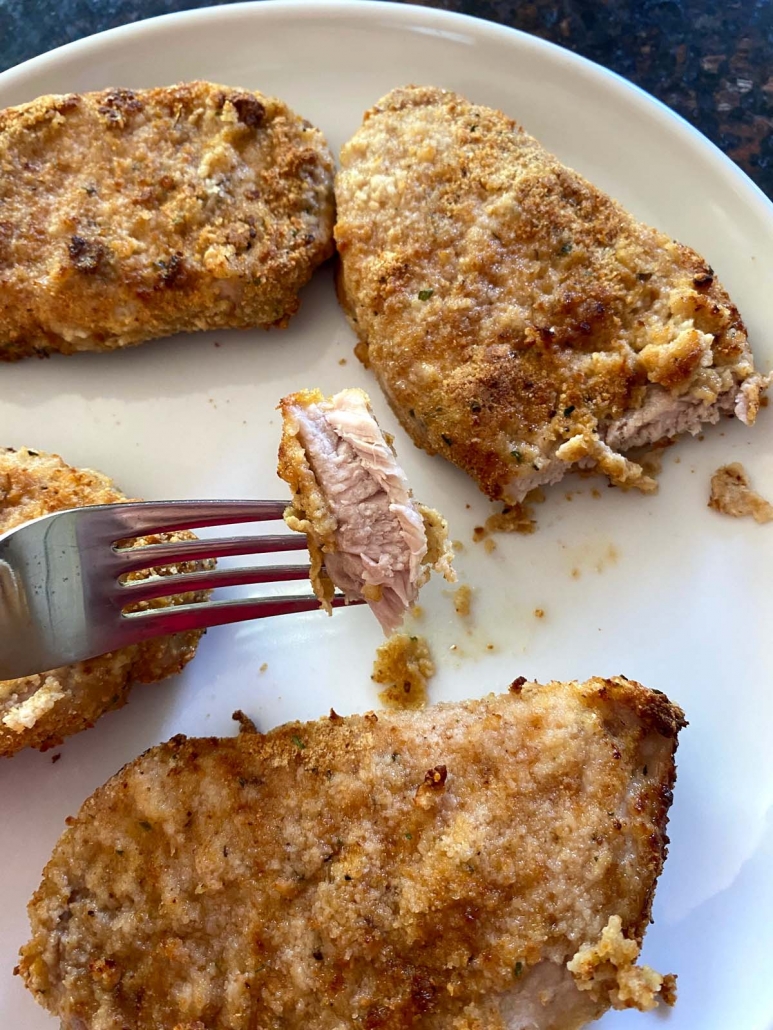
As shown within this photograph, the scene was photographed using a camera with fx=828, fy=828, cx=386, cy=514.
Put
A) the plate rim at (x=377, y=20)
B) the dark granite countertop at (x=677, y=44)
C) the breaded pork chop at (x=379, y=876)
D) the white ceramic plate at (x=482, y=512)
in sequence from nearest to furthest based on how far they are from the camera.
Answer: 1. the breaded pork chop at (x=379, y=876)
2. the white ceramic plate at (x=482, y=512)
3. the plate rim at (x=377, y=20)
4. the dark granite countertop at (x=677, y=44)

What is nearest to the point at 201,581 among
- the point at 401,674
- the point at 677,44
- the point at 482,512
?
the point at 401,674

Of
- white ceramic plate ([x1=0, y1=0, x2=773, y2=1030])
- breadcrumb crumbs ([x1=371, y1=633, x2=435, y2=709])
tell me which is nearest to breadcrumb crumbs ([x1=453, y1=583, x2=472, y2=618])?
white ceramic plate ([x1=0, y1=0, x2=773, y2=1030])

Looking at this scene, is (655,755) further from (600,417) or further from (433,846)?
(600,417)

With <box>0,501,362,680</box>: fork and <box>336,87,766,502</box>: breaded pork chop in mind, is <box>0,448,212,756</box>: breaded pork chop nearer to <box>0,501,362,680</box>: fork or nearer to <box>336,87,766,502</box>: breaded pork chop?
<box>0,501,362,680</box>: fork

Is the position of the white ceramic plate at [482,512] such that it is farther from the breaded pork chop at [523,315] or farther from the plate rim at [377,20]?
the breaded pork chop at [523,315]

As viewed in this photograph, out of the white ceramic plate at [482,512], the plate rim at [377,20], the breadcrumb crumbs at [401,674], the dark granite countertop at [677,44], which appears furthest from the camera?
the dark granite countertop at [677,44]

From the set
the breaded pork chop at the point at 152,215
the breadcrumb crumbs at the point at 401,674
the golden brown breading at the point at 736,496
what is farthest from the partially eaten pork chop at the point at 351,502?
the golden brown breading at the point at 736,496
